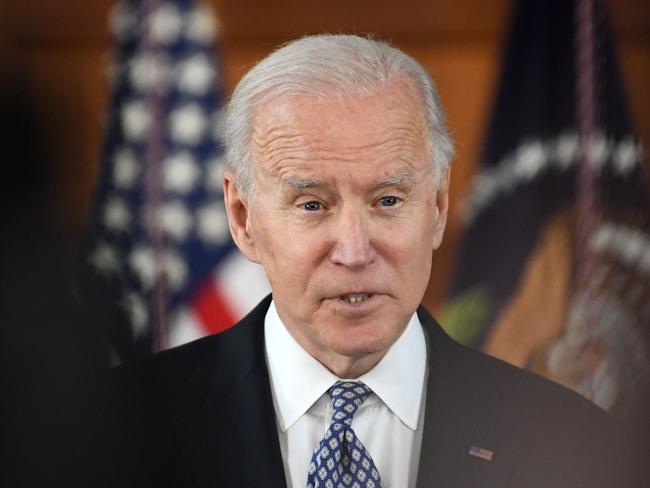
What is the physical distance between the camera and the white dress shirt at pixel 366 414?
139 cm

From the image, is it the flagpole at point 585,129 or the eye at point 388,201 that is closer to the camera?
the eye at point 388,201

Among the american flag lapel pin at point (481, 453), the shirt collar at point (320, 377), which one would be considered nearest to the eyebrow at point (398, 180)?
the shirt collar at point (320, 377)

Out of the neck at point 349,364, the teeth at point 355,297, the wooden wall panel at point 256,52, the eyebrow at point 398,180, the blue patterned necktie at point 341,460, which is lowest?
the blue patterned necktie at point 341,460

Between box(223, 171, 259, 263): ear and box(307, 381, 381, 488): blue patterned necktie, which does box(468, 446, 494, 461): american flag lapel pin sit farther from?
box(223, 171, 259, 263): ear

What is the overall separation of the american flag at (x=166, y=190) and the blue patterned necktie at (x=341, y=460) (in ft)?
1.24

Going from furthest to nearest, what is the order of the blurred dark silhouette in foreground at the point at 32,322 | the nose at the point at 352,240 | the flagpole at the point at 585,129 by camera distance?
the flagpole at the point at 585,129 < the blurred dark silhouette in foreground at the point at 32,322 < the nose at the point at 352,240

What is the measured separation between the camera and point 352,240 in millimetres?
1267

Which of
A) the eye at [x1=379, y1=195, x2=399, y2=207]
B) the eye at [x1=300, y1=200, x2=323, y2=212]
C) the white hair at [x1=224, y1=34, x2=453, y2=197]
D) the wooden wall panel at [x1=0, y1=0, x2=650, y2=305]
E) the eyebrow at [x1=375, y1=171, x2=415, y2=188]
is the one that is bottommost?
the eye at [x1=300, y1=200, x2=323, y2=212]

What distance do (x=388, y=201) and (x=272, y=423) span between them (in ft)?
1.32

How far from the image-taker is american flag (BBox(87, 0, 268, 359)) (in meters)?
1.63

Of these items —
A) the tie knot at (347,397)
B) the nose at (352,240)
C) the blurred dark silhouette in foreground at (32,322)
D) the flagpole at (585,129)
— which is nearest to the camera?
the nose at (352,240)

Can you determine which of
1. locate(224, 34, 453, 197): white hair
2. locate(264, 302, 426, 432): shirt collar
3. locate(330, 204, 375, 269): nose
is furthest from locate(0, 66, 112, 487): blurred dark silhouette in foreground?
locate(330, 204, 375, 269): nose

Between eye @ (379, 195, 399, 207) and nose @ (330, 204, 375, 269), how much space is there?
Answer: 4 centimetres

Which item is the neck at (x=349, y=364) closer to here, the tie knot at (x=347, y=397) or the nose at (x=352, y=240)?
the tie knot at (x=347, y=397)
